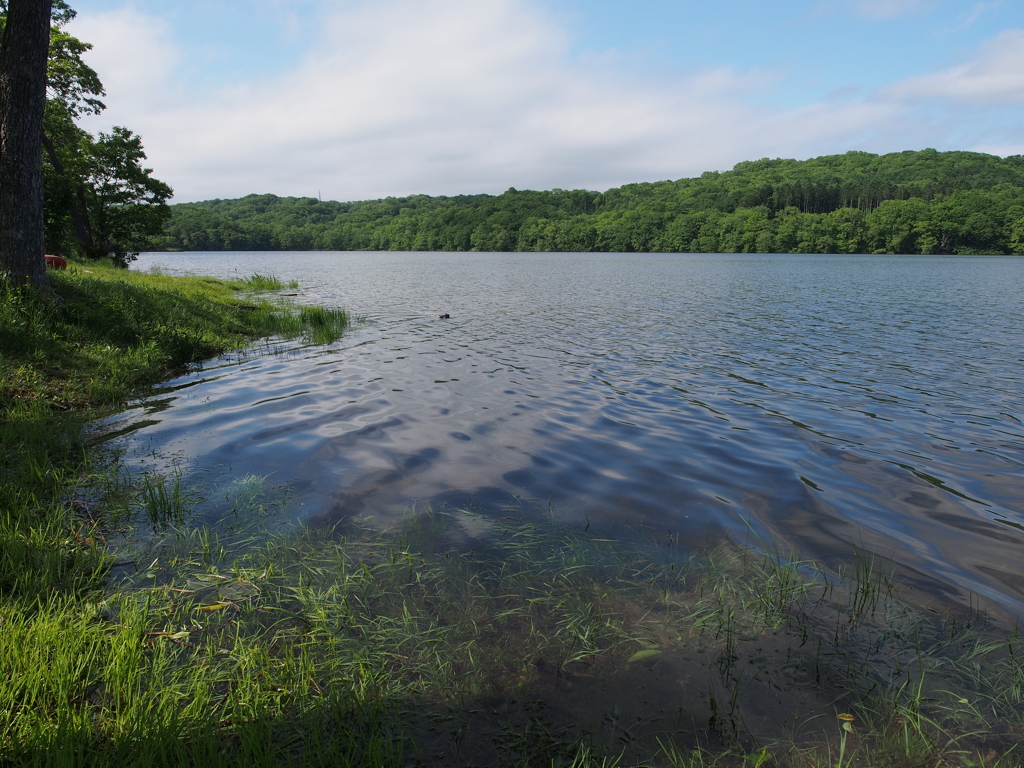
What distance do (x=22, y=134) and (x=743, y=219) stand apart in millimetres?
137602

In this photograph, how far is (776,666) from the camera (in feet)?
11.9

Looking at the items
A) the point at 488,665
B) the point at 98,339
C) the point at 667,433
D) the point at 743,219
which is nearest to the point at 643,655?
the point at 488,665

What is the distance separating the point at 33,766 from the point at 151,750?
0.45m

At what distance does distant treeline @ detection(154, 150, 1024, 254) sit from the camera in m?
105

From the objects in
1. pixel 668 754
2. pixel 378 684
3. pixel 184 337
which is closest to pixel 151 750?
pixel 378 684

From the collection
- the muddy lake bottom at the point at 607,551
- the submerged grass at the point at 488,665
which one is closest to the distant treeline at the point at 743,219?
the muddy lake bottom at the point at 607,551

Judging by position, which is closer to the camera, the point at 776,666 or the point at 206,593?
the point at 776,666

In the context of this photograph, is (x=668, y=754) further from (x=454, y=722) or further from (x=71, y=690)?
(x=71, y=690)

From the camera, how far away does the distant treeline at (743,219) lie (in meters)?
105

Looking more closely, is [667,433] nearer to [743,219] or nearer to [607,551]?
[607,551]

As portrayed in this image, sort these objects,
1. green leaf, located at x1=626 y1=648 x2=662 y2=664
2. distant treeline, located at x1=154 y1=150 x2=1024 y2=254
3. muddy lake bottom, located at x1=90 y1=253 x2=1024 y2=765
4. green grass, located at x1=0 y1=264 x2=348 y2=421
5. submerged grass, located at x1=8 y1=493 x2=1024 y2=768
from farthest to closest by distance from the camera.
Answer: distant treeline, located at x1=154 y1=150 x2=1024 y2=254 → green grass, located at x1=0 y1=264 x2=348 y2=421 → green leaf, located at x1=626 y1=648 x2=662 y2=664 → muddy lake bottom, located at x1=90 y1=253 x2=1024 y2=765 → submerged grass, located at x1=8 y1=493 x2=1024 y2=768

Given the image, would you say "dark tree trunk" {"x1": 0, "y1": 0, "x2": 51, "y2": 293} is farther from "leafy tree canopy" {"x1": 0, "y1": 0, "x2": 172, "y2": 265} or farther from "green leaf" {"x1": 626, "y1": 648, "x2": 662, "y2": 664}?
"leafy tree canopy" {"x1": 0, "y1": 0, "x2": 172, "y2": 265}

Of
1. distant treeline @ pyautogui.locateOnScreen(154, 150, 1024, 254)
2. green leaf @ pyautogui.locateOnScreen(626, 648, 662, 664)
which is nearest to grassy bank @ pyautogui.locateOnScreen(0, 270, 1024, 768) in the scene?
green leaf @ pyautogui.locateOnScreen(626, 648, 662, 664)

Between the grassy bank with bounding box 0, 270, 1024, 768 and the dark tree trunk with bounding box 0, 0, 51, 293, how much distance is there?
6.58m
